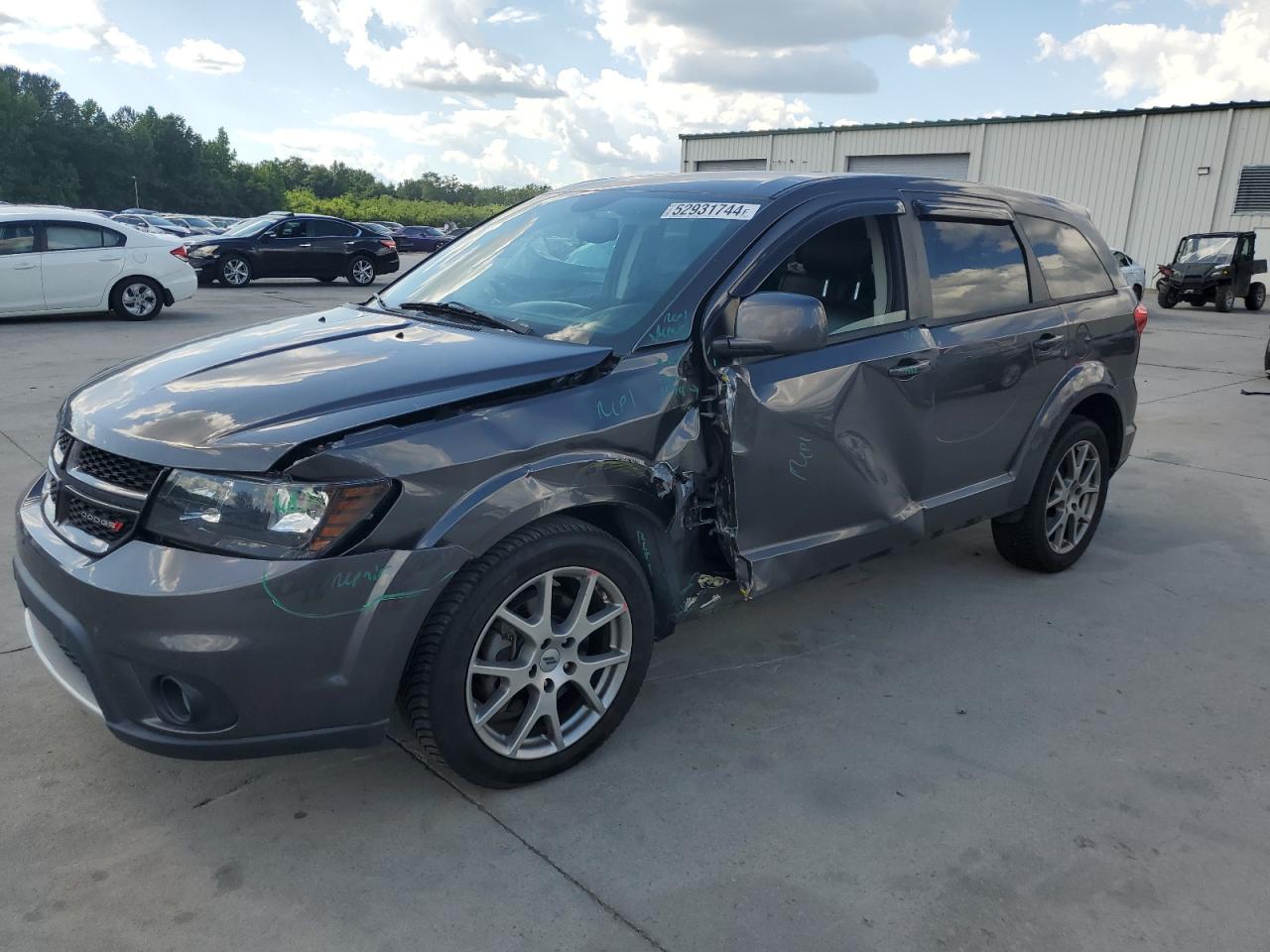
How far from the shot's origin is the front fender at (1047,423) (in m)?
4.31

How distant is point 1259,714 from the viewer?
348cm

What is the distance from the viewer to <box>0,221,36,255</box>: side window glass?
39.0ft

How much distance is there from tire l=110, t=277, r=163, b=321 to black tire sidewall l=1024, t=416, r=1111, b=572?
40.9 ft

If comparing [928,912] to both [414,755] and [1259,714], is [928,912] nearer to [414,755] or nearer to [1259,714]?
[414,755]

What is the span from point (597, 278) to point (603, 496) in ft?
3.14

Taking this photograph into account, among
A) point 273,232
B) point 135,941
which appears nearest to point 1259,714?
point 135,941

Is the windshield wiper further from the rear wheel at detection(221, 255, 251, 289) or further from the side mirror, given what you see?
the rear wheel at detection(221, 255, 251, 289)

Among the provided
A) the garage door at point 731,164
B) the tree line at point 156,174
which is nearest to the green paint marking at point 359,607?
the garage door at point 731,164

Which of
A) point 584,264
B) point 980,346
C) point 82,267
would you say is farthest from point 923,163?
point 584,264

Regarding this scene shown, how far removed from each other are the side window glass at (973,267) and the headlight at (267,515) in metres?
2.50

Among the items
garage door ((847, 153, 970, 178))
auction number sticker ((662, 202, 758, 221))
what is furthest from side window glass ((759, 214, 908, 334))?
garage door ((847, 153, 970, 178))

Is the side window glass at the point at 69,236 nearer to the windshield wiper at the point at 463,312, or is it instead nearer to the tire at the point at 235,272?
the tire at the point at 235,272

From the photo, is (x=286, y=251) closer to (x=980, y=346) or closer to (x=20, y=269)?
(x=20, y=269)

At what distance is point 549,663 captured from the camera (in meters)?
2.83
